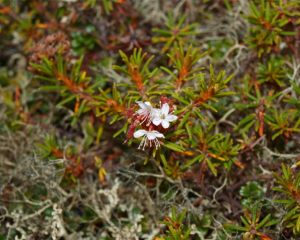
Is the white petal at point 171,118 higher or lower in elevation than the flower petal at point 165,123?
higher

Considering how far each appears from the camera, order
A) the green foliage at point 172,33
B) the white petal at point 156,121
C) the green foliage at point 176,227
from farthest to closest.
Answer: the green foliage at point 172,33, the green foliage at point 176,227, the white petal at point 156,121

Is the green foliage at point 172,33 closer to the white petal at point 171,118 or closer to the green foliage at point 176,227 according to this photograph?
the white petal at point 171,118

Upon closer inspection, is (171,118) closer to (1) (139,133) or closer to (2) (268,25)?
(1) (139,133)

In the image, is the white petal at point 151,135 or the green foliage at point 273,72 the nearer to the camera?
the white petal at point 151,135

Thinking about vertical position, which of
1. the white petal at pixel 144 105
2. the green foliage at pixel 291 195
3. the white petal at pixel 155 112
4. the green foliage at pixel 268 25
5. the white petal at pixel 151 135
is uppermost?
the green foliage at pixel 268 25

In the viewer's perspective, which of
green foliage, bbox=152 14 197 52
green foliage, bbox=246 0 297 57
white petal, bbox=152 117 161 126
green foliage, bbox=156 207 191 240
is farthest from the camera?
green foliage, bbox=152 14 197 52

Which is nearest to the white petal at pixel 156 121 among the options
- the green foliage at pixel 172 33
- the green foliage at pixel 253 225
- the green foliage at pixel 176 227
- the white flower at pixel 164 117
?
the white flower at pixel 164 117

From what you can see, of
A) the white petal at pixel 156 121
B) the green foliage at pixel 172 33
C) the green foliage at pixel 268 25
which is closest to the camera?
the white petal at pixel 156 121

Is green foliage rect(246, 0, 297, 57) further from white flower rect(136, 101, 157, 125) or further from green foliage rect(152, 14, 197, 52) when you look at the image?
white flower rect(136, 101, 157, 125)

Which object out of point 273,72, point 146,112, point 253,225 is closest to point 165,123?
point 146,112

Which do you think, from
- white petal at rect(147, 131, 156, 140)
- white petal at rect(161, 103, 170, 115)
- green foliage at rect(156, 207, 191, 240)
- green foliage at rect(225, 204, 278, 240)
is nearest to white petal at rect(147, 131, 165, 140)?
white petal at rect(147, 131, 156, 140)
